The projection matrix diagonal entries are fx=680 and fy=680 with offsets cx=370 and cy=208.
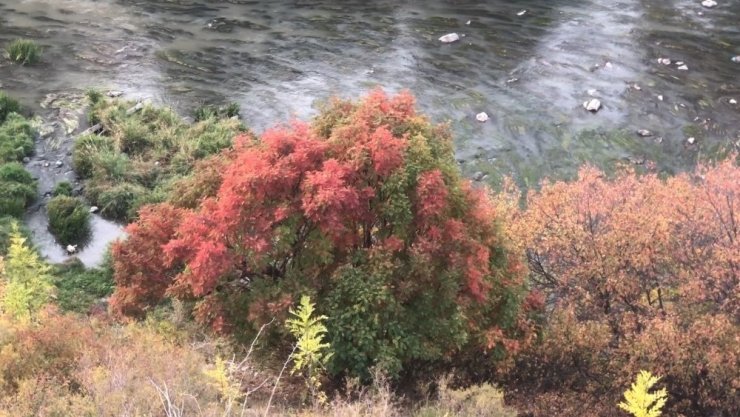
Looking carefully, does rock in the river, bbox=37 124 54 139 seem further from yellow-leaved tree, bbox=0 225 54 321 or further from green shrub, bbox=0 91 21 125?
yellow-leaved tree, bbox=0 225 54 321

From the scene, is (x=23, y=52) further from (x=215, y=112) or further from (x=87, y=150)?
(x=215, y=112)

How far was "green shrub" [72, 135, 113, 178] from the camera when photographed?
25.3 meters

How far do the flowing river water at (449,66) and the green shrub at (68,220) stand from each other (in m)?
0.41

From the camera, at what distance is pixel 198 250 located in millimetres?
12547

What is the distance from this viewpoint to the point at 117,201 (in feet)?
77.5

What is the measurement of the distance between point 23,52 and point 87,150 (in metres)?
10.2

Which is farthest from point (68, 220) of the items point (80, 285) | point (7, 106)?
point (7, 106)

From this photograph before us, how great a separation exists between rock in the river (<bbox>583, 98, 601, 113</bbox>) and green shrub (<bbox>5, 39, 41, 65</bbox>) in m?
25.6

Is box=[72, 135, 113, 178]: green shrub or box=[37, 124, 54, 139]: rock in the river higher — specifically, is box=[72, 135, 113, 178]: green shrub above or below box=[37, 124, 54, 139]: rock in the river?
below

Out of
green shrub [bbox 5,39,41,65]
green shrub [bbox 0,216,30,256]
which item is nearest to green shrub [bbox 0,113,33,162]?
green shrub [bbox 0,216,30,256]

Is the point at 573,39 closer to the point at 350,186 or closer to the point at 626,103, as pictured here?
the point at 626,103

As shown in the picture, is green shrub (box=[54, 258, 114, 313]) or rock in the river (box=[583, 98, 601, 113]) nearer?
green shrub (box=[54, 258, 114, 313])

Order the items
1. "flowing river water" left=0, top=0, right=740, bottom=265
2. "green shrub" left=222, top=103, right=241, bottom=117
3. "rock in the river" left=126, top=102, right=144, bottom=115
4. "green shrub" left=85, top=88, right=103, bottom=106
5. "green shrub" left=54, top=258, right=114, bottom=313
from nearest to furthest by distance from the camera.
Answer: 1. "green shrub" left=54, top=258, right=114, bottom=313
2. "flowing river water" left=0, top=0, right=740, bottom=265
3. "rock in the river" left=126, top=102, right=144, bottom=115
4. "green shrub" left=222, top=103, right=241, bottom=117
5. "green shrub" left=85, top=88, right=103, bottom=106

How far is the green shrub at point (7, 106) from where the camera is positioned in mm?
28266
